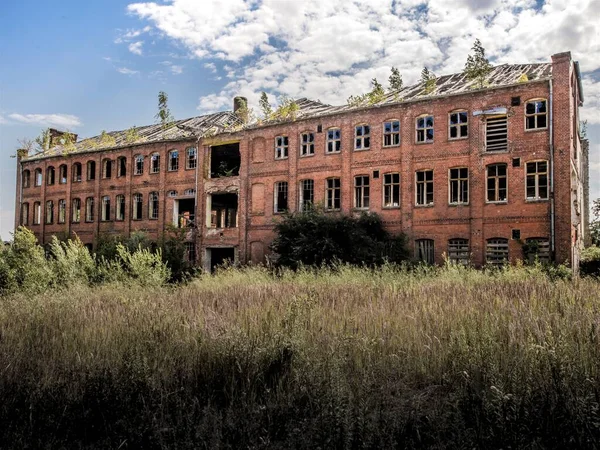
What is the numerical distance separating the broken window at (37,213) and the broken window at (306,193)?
24682 millimetres

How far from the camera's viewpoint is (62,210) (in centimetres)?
4097

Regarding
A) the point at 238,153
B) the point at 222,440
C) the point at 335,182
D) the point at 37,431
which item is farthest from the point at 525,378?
the point at 238,153

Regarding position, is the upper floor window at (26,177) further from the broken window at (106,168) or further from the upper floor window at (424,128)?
the upper floor window at (424,128)

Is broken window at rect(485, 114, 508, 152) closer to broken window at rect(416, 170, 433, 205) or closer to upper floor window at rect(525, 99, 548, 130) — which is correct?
upper floor window at rect(525, 99, 548, 130)

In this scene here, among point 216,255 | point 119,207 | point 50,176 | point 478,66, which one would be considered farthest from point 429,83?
point 50,176

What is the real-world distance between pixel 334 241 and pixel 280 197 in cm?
669

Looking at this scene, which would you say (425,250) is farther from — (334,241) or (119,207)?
(119,207)

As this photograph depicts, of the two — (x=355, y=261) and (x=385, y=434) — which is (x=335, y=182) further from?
(x=385, y=434)

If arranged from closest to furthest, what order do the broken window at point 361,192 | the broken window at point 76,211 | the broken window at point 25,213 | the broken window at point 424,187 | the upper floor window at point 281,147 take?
the broken window at point 424,187 → the broken window at point 361,192 → the upper floor window at point 281,147 → the broken window at point 76,211 → the broken window at point 25,213

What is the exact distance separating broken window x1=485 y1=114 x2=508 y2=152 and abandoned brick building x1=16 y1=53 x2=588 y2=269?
0.16 ft

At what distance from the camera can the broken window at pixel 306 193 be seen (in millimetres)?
29500

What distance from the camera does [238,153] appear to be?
1387 inches

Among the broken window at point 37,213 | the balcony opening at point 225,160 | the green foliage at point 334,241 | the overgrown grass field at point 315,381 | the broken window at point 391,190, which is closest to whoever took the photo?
the overgrown grass field at point 315,381

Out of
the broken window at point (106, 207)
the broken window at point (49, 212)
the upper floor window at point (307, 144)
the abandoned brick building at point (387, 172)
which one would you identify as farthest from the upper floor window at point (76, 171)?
the upper floor window at point (307, 144)
